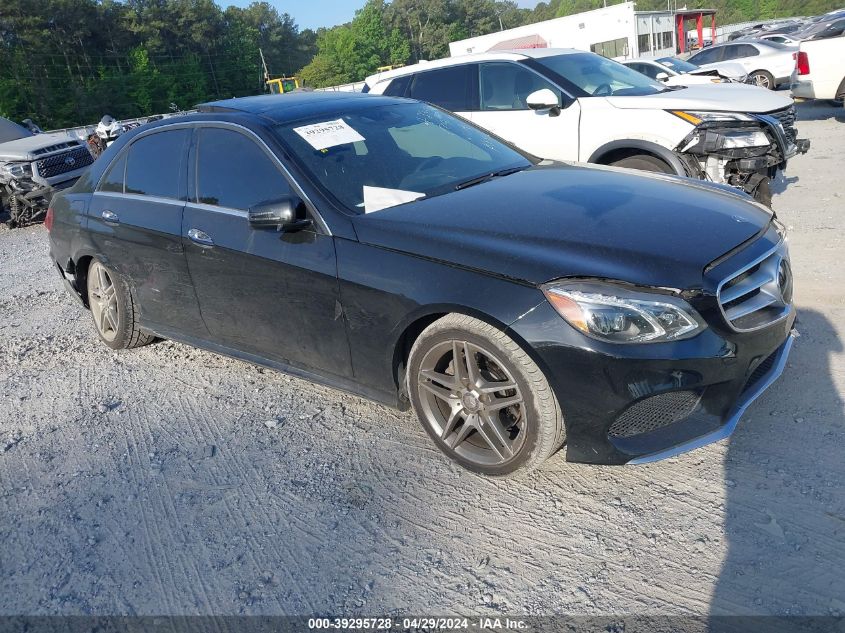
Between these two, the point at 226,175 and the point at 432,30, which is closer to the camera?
the point at 226,175

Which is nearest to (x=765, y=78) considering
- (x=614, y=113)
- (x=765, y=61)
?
(x=765, y=61)

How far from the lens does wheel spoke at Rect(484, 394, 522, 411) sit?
2.88 meters

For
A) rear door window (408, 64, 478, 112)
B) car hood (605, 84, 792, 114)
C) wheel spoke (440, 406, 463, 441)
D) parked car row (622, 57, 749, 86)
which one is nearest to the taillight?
parked car row (622, 57, 749, 86)

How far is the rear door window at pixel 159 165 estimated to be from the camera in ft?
13.8

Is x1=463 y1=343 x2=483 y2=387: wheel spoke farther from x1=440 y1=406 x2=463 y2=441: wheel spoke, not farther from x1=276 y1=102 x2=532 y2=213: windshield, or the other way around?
x1=276 y1=102 x2=532 y2=213: windshield

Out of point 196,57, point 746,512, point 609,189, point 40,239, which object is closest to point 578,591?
point 746,512

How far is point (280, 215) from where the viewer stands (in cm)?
330

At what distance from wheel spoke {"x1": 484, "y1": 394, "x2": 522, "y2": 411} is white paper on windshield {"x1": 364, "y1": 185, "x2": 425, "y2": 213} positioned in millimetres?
1106

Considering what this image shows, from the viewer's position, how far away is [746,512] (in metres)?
2.70

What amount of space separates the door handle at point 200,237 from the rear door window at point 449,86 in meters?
4.16

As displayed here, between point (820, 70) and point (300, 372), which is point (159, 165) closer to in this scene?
point (300, 372)

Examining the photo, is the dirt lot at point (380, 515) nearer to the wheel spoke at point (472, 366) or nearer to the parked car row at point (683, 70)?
the wheel spoke at point (472, 366)

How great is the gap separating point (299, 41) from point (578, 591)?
10298 centimetres

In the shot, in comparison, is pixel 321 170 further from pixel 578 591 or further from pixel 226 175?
pixel 578 591
